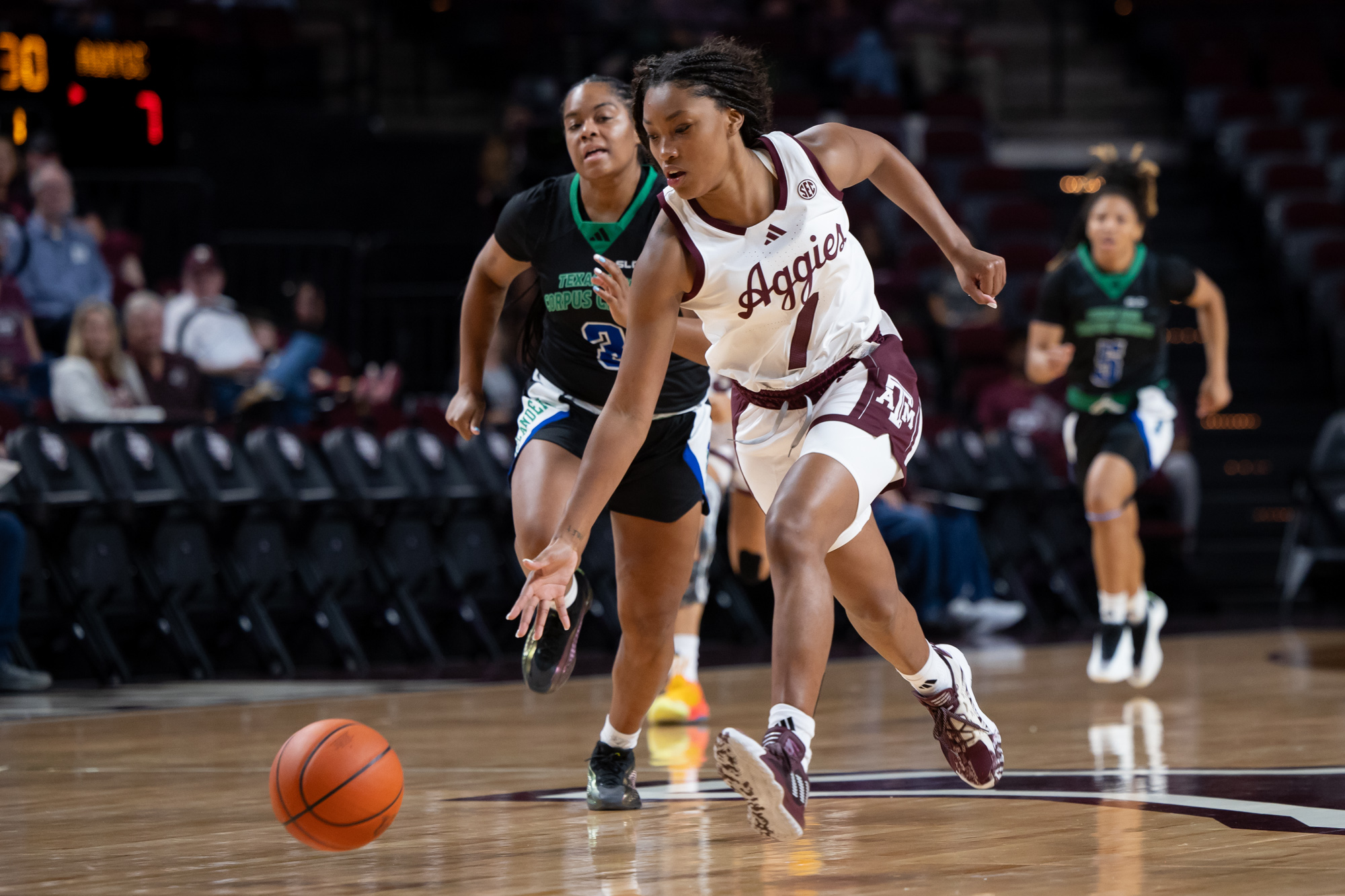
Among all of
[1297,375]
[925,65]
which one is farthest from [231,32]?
[1297,375]

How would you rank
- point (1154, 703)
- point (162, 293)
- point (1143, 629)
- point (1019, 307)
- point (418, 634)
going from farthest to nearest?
point (1019, 307)
point (162, 293)
point (418, 634)
point (1143, 629)
point (1154, 703)

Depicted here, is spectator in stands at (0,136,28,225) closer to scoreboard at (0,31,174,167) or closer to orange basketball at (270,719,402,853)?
scoreboard at (0,31,174,167)

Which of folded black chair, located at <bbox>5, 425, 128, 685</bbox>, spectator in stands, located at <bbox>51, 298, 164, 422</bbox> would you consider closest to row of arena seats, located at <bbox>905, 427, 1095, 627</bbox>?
spectator in stands, located at <bbox>51, 298, 164, 422</bbox>

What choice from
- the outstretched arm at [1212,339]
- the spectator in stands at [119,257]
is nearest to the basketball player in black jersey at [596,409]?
the outstretched arm at [1212,339]

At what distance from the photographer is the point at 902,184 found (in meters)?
4.05

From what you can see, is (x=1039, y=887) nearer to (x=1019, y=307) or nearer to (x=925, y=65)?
(x=1019, y=307)

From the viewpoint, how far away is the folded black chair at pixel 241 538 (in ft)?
27.1

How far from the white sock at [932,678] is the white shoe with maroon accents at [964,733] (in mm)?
11

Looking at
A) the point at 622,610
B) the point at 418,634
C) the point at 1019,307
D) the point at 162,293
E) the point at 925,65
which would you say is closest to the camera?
the point at 622,610

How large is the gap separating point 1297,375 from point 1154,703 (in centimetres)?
816

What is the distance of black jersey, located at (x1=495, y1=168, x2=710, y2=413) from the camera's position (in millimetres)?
4438

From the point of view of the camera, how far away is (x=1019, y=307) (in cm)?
1320

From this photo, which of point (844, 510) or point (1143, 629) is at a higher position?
point (844, 510)

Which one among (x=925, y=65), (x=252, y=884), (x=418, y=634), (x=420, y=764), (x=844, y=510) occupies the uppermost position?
(x=925, y=65)
